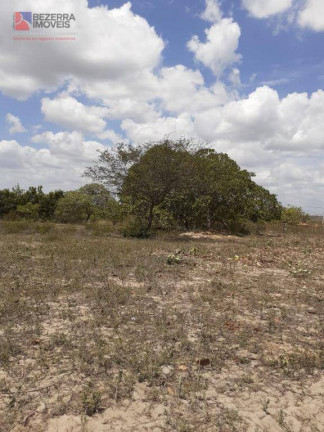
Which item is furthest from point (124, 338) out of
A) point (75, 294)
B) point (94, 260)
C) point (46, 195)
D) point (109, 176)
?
point (46, 195)

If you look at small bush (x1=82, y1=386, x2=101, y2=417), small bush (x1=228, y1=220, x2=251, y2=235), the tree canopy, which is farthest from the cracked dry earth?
small bush (x1=228, y1=220, x2=251, y2=235)

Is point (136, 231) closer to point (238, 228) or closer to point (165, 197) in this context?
point (165, 197)

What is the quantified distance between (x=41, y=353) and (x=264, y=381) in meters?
2.46

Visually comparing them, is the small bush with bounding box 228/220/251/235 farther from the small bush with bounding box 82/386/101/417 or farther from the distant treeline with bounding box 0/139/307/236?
the small bush with bounding box 82/386/101/417

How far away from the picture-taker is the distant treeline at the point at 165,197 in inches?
709

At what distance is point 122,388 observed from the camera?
3.38 metres

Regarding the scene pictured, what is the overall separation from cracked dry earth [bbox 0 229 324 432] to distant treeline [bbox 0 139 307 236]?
10.5m

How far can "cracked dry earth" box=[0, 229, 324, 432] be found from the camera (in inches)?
120

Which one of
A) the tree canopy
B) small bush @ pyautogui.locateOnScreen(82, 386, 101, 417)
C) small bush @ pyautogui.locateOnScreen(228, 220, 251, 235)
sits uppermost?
the tree canopy

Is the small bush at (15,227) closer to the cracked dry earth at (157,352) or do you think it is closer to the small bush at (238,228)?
the cracked dry earth at (157,352)

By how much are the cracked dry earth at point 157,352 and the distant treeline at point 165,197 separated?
1048 cm

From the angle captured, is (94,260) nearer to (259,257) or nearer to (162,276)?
(162,276)

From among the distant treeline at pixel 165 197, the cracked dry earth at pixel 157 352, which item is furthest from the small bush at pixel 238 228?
the cracked dry earth at pixel 157 352

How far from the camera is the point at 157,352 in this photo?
4156 mm
